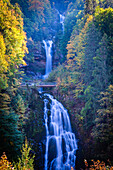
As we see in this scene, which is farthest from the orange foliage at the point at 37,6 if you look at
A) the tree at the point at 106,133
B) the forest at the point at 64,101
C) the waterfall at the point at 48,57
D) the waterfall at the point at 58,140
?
the tree at the point at 106,133

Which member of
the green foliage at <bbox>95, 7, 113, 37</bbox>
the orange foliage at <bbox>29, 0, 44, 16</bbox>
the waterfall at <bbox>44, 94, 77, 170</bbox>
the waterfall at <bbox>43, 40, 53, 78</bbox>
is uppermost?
the orange foliage at <bbox>29, 0, 44, 16</bbox>

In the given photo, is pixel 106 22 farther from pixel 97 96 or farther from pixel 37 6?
pixel 37 6

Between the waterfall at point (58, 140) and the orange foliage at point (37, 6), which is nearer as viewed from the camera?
the waterfall at point (58, 140)

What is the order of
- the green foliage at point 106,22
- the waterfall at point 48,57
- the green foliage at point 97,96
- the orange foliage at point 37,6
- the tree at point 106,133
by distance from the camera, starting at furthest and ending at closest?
1. the orange foliage at point 37,6
2. the waterfall at point 48,57
3. the green foliage at point 106,22
4. the green foliage at point 97,96
5. the tree at point 106,133

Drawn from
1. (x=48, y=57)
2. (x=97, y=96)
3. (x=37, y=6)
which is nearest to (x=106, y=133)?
(x=97, y=96)

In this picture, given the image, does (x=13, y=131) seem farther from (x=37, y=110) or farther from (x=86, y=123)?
(x=86, y=123)

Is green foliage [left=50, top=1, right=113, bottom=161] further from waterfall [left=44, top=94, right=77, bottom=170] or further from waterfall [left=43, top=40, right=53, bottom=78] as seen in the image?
waterfall [left=43, top=40, right=53, bottom=78]

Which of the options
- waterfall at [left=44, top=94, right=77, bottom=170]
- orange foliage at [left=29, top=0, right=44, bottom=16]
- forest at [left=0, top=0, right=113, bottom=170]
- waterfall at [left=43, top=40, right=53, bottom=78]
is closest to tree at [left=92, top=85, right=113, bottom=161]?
forest at [left=0, top=0, right=113, bottom=170]

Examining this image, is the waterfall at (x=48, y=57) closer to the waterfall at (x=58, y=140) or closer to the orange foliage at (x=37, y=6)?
the orange foliage at (x=37, y=6)
